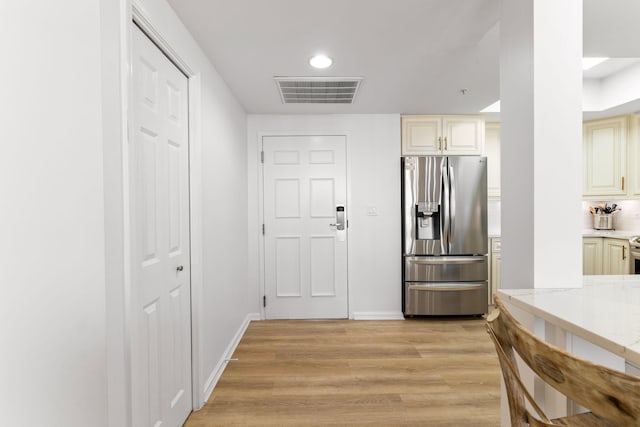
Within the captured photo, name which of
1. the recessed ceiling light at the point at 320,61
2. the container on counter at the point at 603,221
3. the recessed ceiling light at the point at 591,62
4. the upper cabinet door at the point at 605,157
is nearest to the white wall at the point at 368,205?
the recessed ceiling light at the point at 320,61

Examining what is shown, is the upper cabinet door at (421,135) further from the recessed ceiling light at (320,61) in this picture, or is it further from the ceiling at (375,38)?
the recessed ceiling light at (320,61)

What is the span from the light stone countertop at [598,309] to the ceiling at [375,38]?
1376 millimetres

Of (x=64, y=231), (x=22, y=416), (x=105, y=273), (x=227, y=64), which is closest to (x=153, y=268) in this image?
(x=105, y=273)

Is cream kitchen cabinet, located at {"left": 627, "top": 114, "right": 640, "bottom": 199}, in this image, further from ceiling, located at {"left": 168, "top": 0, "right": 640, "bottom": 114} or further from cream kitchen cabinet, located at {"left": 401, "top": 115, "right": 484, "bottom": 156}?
ceiling, located at {"left": 168, "top": 0, "right": 640, "bottom": 114}

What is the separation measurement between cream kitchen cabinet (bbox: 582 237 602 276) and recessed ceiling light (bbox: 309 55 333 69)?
3479mm

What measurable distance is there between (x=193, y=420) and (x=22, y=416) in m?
1.37

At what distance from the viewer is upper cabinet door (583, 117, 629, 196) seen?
3.65 m

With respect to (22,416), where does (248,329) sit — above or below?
below

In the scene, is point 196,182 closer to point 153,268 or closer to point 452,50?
point 153,268

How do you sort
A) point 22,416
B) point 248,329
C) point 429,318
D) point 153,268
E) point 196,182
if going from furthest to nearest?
point 429,318 < point 248,329 < point 196,182 < point 153,268 < point 22,416

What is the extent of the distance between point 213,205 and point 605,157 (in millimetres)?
4259

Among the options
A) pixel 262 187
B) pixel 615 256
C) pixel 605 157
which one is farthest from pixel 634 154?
pixel 262 187

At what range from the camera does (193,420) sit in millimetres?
1979

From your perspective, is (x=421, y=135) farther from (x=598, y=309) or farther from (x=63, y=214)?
(x=63, y=214)
